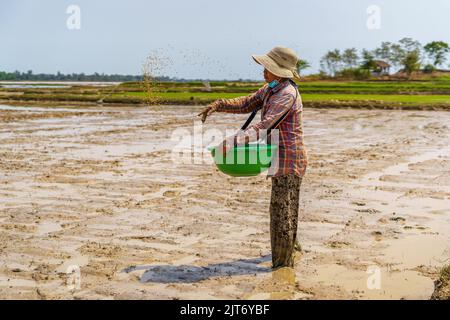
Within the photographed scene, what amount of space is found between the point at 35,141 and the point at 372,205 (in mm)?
Result: 9304

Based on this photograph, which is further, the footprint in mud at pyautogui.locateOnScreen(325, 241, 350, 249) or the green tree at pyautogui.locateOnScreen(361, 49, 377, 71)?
the green tree at pyautogui.locateOnScreen(361, 49, 377, 71)

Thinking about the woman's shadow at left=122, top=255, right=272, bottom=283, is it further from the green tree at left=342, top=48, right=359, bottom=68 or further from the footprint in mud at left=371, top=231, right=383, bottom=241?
the green tree at left=342, top=48, right=359, bottom=68

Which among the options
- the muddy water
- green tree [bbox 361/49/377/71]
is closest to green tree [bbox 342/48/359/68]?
green tree [bbox 361/49/377/71]

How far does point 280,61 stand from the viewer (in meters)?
4.34

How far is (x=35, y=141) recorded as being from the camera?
14227mm

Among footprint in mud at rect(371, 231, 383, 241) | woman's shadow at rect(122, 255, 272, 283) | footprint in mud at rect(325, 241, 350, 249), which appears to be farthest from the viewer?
footprint in mud at rect(371, 231, 383, 241)

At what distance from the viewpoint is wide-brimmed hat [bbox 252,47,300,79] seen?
429 cm

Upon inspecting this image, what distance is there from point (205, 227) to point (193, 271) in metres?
1.38

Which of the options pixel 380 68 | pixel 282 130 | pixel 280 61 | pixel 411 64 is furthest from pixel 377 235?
pixel 380 68

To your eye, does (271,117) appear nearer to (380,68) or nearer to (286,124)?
(286,124)

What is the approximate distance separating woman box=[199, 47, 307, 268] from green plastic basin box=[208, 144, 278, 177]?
0.30ft

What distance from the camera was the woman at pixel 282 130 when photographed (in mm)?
4246
